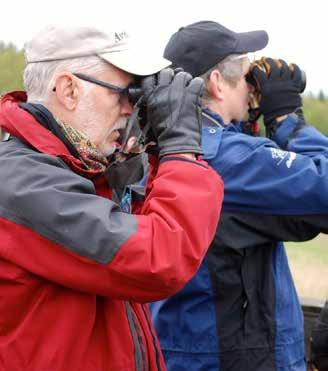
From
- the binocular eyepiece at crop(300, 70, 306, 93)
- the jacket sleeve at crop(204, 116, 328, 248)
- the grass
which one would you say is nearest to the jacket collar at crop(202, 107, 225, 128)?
the jacket sleeve at crop(204, 116, 328, 248)

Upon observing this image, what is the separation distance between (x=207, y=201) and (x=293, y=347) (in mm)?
1082

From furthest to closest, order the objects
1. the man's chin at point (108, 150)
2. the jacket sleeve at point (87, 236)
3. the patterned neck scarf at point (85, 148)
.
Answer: the man's chin at point (108, 150)
the patterned neck scarf at point (85, 148)
the jacket sleeve at point (87, 236)

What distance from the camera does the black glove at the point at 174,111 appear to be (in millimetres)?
1802

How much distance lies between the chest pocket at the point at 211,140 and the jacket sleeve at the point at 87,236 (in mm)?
802

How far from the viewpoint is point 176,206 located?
1.66m

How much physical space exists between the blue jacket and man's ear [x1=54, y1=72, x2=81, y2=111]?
29.2 inches

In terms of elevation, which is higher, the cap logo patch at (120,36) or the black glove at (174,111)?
the cap logo patch at (120,36)

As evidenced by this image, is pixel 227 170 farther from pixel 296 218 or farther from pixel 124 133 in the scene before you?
pixel 124 133

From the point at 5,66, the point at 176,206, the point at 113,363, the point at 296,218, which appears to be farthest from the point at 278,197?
the point at 5,66

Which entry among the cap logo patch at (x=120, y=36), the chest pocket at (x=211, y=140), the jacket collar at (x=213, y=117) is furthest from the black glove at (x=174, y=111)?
the jacket collar at (x=213, y=117)

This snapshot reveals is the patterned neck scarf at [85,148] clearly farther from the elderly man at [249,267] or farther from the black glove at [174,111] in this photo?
the elderly man at [249,267]

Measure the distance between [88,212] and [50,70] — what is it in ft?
1.64

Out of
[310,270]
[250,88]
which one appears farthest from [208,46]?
[310,270]

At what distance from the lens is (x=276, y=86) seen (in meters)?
2.73
